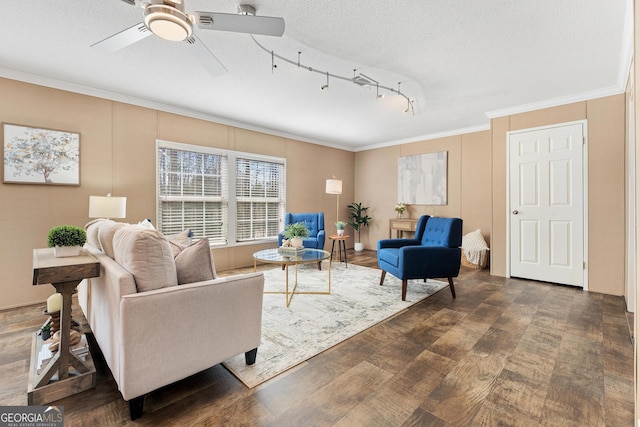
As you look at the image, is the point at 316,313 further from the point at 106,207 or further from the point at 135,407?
the point at 106,207

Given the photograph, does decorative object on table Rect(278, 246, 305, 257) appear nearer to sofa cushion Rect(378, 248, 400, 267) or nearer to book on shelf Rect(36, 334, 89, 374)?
sofa cushion Rect(378, 248, 400, 267)

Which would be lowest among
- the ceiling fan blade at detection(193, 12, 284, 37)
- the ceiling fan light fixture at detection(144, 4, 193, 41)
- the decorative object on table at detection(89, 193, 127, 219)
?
the decorative object on table at detection(89, 193, 127, 219)

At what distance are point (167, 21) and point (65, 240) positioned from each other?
4.58ft

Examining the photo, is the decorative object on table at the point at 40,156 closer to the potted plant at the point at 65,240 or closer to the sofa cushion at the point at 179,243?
the potted plant at the point at 65,240

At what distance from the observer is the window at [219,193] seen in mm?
4145

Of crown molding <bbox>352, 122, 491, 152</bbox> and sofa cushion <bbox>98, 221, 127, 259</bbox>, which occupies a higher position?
crown molding <bbox>352, 122, 491, 152</bbox>

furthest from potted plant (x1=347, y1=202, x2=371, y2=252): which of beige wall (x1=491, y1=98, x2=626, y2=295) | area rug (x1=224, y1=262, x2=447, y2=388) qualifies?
beige wall (x1=491, y1=98, x2=626, y2=295)

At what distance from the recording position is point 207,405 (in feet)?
5.00

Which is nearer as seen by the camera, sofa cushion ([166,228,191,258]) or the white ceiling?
sofa cushion ([166,228,191,258])

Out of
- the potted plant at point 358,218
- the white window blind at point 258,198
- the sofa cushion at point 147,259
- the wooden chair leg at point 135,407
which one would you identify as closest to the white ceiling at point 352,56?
the white window blind at point 258,198

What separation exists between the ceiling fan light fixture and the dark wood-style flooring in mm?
1652

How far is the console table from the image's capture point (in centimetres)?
571

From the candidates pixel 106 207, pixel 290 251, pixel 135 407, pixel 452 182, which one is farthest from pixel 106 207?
pixel 452 182

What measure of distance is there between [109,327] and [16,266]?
8.50ft
